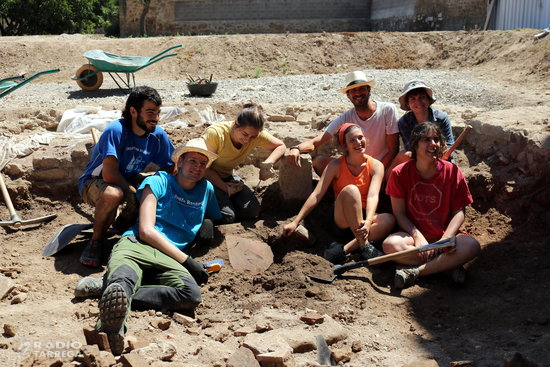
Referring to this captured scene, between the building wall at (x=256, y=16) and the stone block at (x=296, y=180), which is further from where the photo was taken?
the building wall at (x=256, y=16)

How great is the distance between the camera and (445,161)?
479cm

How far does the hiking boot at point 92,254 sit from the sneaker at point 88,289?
555 millimetres

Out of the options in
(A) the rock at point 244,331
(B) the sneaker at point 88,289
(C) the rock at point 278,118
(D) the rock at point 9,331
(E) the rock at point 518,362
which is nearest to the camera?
(E) the rock at point 518,362

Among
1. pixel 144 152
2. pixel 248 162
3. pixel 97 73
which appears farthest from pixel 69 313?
pixel 97 73

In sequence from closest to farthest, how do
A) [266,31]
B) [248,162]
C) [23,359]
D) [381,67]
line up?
[23,359], [248,162], [381,67], [266,31]

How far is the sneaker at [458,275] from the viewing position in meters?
4.49

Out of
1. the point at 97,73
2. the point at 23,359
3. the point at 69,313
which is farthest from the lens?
the point at 97,73

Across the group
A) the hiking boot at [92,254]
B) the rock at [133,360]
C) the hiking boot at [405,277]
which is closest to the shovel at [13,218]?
the hiking boot at [92,254]

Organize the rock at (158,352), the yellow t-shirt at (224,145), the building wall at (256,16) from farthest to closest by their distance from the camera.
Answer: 1. the building wall at (256,16)
2. the yellow t-shirt at (224,145)
3. the rock at (158,352)

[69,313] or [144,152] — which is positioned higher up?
[144,152]

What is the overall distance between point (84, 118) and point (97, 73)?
644 centimetres

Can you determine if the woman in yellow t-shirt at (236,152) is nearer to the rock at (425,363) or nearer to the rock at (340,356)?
the rock at (340,356)

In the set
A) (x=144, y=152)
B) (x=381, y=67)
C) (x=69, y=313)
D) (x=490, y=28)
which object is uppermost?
(x=490, y=28)

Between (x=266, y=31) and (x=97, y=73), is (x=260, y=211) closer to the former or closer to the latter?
(x=97, y=73)
